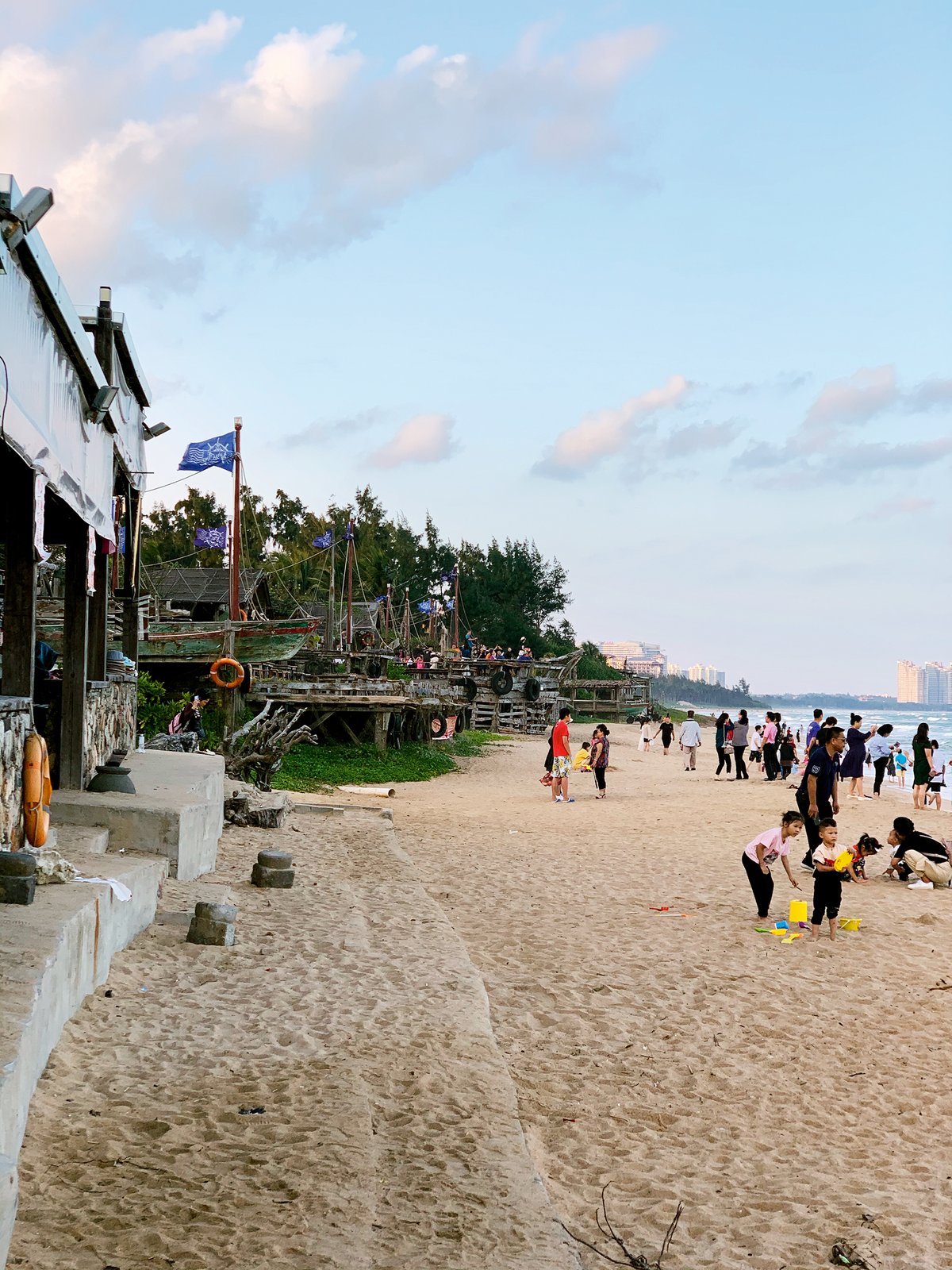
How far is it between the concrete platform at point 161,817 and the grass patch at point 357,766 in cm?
947

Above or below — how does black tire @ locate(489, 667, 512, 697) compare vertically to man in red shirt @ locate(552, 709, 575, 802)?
above

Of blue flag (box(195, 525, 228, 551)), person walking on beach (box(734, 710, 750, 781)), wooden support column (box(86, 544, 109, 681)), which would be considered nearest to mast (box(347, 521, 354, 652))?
blue flag (box(195, 525, 228, 551))

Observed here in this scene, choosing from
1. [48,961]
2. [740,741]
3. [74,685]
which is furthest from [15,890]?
[740,741]

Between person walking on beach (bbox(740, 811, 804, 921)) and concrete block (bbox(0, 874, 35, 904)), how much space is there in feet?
20.4

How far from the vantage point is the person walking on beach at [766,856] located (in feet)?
30.8

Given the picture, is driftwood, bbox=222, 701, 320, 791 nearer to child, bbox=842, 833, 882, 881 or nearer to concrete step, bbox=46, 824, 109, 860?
concrete step, bbox=46, 824, 109, 860

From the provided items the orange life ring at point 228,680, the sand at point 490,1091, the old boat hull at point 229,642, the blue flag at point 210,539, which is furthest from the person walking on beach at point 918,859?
the blue flag at point 210,539

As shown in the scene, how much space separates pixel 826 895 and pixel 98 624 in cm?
711

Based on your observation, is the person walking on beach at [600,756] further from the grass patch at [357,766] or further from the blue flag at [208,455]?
the blue flag at [208,455]

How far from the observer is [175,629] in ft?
97.9

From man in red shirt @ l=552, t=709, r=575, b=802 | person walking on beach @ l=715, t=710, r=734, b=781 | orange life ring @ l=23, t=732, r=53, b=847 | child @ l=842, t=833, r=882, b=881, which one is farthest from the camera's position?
person walking on beach @ l=715, t=710, r=734, b=781

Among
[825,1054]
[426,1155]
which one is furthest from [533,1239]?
[825,1054]

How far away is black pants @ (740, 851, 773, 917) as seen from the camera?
974 centimetres

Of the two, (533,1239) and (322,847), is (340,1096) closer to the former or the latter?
(533,1239)
